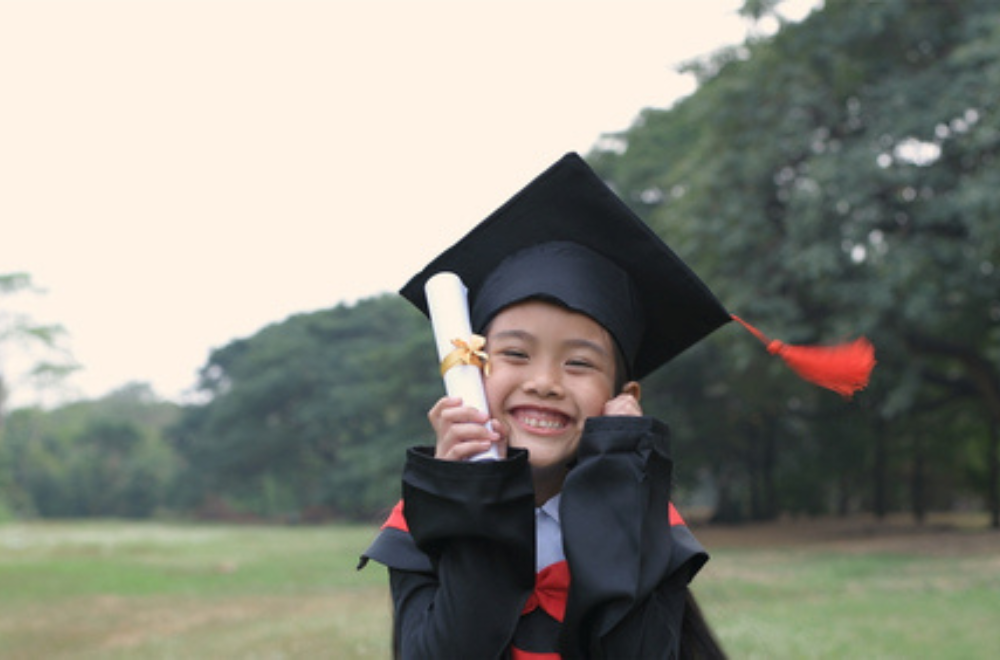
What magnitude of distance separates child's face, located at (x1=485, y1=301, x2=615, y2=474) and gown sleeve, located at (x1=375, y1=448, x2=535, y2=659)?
0.18 m

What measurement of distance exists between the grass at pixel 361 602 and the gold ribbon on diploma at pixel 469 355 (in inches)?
280

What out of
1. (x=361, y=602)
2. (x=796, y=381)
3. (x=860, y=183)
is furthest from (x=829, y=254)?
(x=361, y=602)

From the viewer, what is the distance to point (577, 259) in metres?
2.35

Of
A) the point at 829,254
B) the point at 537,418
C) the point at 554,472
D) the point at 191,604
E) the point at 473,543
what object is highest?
the point at 829,254

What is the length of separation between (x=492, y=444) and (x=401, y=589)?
39 centimetres

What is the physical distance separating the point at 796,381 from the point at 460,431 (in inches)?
878

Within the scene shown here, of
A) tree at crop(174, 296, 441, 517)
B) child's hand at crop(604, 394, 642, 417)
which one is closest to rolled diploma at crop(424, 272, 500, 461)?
child's hand at crop(604, 394, 642, 417)

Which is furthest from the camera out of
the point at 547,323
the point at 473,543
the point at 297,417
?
the point at 297,417

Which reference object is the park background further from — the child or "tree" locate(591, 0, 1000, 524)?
the child

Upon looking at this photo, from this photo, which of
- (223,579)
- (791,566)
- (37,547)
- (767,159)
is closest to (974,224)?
(767,159)

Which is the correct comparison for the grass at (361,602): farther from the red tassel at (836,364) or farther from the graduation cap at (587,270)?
the graduation cap at (587,270)

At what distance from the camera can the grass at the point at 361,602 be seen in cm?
955

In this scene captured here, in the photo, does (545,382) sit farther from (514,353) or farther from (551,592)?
(551,592)

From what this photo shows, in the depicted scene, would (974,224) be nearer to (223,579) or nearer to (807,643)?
(807,643)
